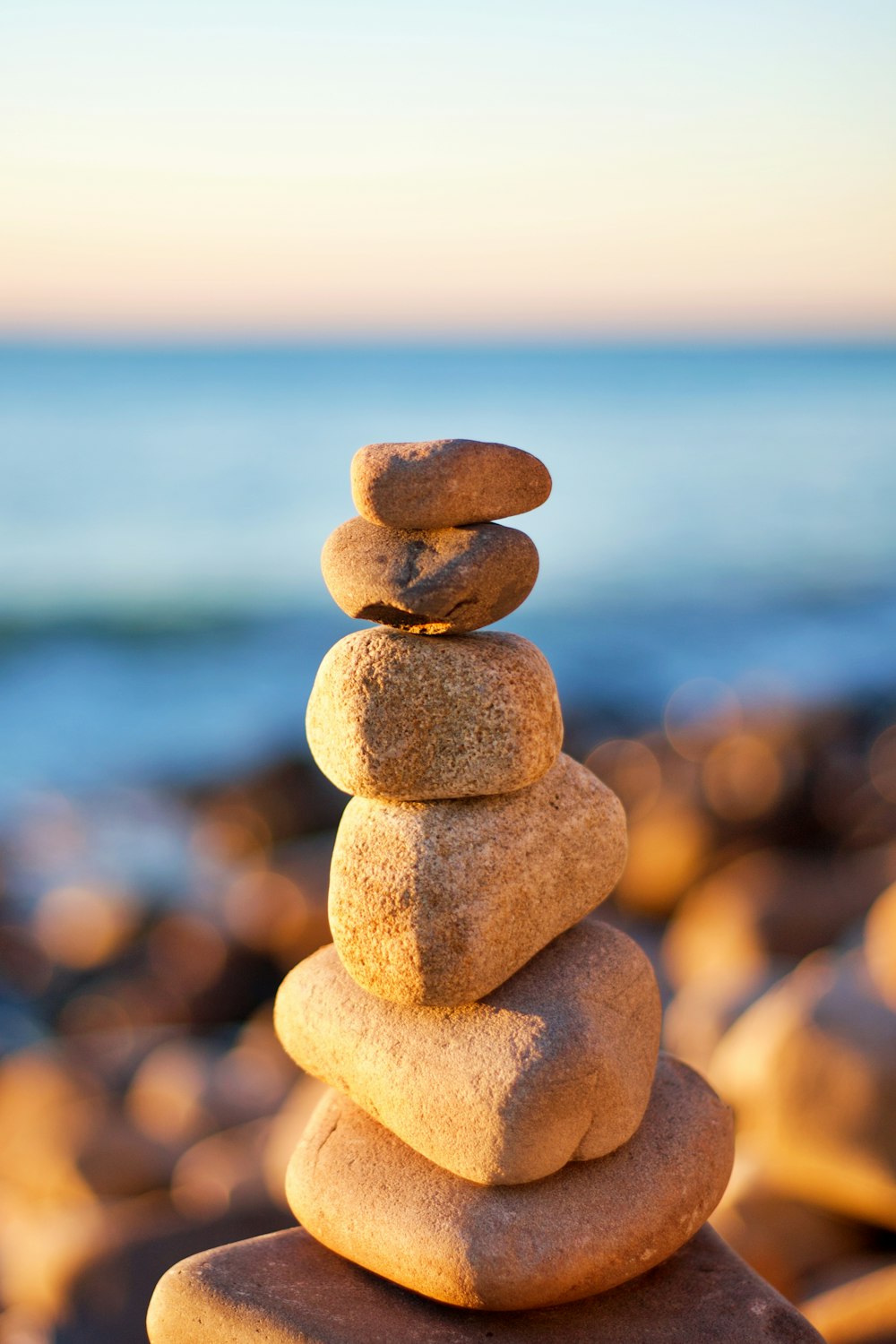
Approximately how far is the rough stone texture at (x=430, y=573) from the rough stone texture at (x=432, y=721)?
0.21 feet

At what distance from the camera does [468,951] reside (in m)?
2.19

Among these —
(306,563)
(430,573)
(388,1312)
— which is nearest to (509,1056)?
(388,1312)

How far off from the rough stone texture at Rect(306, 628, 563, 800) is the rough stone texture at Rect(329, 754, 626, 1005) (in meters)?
0.07

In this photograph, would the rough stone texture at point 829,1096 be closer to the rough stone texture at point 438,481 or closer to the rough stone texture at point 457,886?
the rough stone texture at point 457,886

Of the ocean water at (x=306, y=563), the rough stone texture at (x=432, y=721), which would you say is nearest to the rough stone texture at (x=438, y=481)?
the rough stone texture at (x=432, y=721)

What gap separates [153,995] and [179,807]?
12.7 feet

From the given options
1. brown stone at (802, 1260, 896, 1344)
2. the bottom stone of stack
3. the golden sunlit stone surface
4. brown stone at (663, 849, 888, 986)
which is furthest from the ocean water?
the bottom stone of stack

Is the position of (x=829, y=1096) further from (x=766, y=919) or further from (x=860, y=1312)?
(x=766, y=919)

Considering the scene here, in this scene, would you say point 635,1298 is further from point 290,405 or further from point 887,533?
point 290,405

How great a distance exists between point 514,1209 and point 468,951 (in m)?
0.46

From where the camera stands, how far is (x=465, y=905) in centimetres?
219

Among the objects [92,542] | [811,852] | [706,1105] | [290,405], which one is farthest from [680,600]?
[290,405]

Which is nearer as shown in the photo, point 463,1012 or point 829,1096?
point 463,1012

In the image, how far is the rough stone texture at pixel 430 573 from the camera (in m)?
2.22
